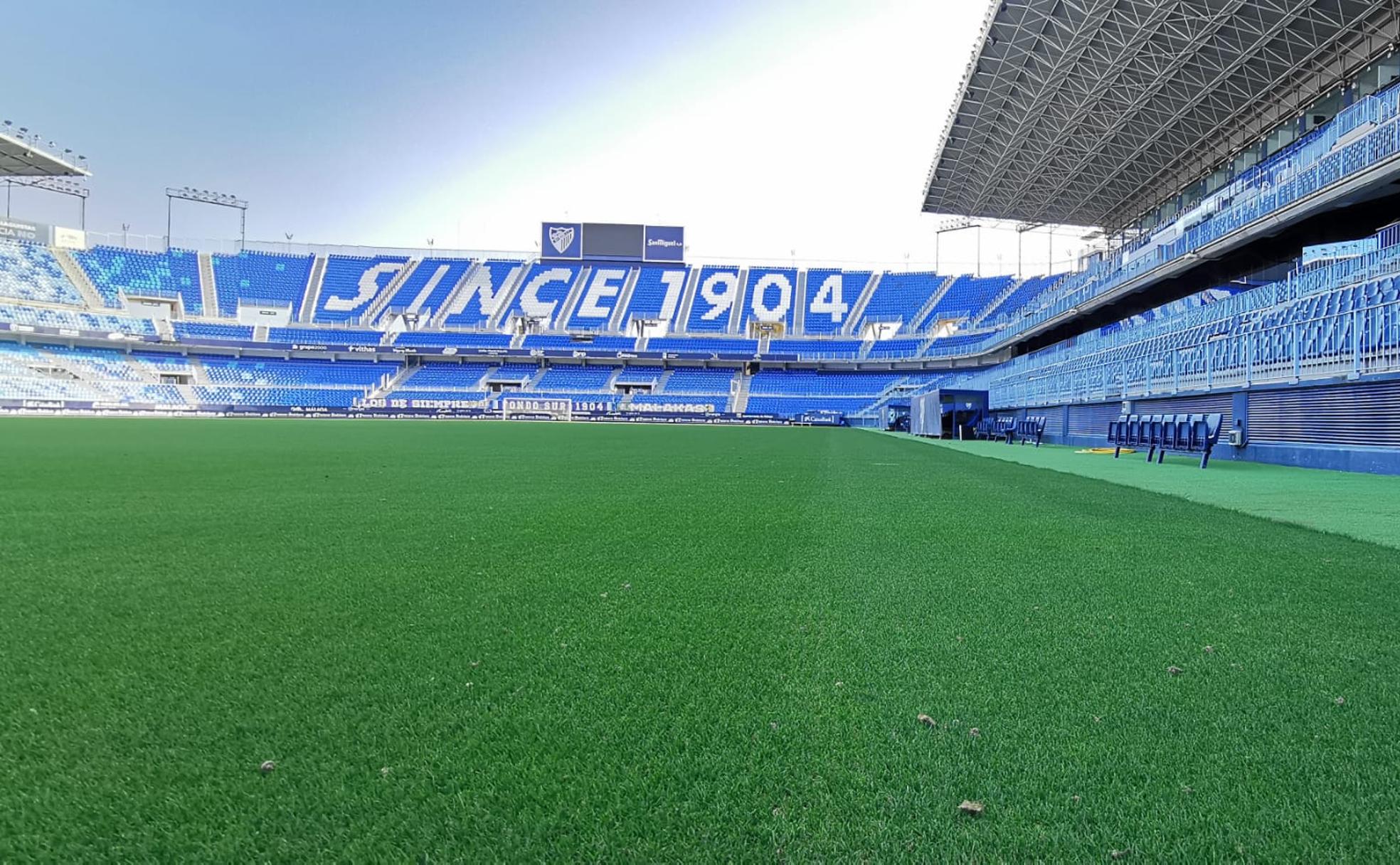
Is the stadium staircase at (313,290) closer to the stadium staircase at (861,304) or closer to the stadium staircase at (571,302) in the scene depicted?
the stadium staircase at (571,302)

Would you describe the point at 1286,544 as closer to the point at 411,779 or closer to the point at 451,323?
the point at 411,779

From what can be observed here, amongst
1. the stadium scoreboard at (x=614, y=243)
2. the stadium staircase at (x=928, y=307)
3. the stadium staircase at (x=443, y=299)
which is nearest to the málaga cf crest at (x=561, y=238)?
the stadium scoreboard at (x=614, y=243)

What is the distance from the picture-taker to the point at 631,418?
48156 millimetres

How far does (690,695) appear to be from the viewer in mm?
1933

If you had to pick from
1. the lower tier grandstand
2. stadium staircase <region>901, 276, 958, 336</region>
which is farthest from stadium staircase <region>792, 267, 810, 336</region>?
stadium staircase <region>901, 276, 958, 336</region>

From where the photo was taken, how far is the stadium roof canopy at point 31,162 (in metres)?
40.0

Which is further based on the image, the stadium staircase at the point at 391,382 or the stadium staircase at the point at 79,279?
the stadium staircase at the point at 391,382

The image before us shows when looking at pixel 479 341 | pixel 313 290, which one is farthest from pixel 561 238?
pixel 313 290

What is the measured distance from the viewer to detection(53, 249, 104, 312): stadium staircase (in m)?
48.8

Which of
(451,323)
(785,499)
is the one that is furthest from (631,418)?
(785,499)

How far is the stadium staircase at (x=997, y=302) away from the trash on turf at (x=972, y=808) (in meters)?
52.3

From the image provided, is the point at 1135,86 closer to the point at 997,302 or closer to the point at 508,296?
the point at 997,302

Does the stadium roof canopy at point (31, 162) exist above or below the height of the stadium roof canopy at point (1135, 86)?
above

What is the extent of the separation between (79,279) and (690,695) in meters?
65.9
